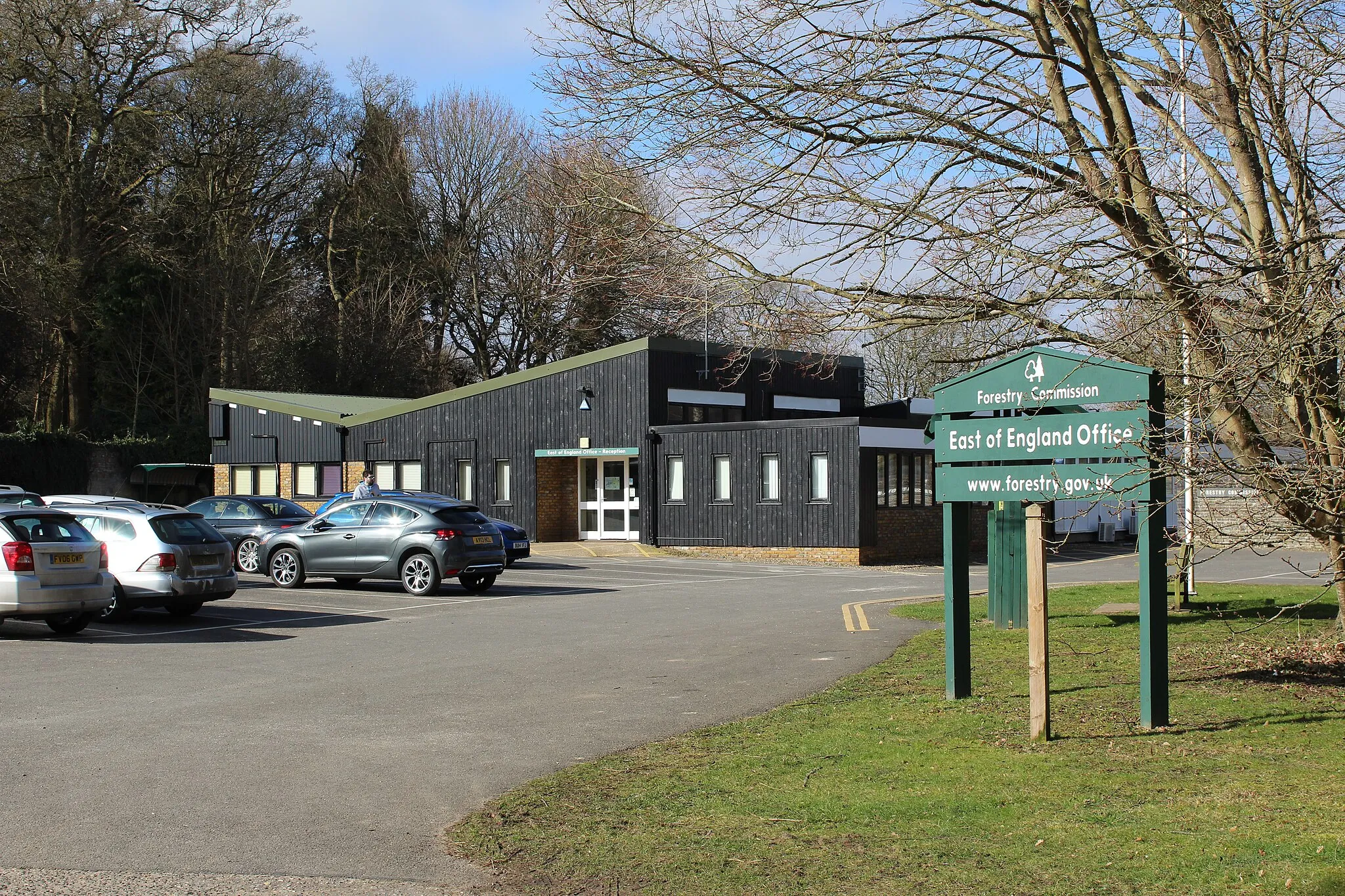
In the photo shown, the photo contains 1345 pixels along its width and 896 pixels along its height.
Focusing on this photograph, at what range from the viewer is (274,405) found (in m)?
41.7

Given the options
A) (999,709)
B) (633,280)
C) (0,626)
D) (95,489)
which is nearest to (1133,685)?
(999,709)

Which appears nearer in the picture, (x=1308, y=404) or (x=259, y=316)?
(x=1308, y=404)

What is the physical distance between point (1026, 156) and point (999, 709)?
4.30 meters

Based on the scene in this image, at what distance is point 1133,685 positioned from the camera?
10625 millimetres

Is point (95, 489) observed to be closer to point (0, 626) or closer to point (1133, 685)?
point (0, 626)

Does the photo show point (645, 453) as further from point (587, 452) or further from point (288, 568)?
point (288, 568)

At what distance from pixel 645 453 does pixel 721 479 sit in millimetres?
2449

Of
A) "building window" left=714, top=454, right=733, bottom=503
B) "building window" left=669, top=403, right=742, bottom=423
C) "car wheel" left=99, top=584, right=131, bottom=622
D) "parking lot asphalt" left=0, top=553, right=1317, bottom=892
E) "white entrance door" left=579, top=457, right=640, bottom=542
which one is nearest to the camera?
"parking lot asphalt" left=0, top=553, right=1317, bottom=892

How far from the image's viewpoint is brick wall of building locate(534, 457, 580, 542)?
36.1 m

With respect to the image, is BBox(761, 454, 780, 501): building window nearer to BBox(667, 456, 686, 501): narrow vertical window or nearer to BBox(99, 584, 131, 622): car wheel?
BBox(667, 456, 686, 501): narrow vertical window

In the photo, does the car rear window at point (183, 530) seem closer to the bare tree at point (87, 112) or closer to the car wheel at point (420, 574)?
the car wheel at point (420, 574)

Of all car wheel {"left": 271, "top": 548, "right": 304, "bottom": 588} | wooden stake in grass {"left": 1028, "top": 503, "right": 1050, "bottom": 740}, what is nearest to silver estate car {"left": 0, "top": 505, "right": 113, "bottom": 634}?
car wheel {"left": 271, "top": 548, "right": 304, "bottom": 588}

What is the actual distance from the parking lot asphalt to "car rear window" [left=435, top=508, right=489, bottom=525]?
4.25 feet

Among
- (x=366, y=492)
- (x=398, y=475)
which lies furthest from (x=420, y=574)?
(x=398, y=475)
